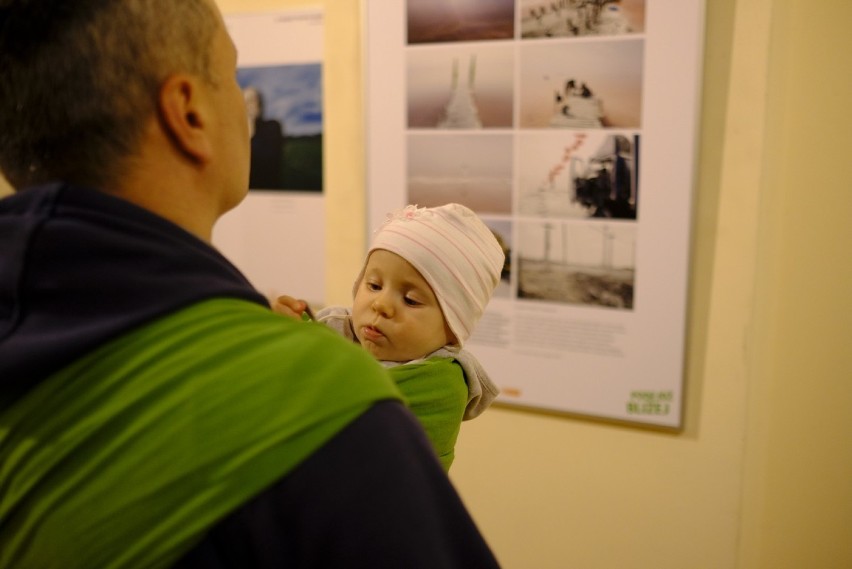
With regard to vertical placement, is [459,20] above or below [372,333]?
above

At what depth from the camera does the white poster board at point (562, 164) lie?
1.76 meters

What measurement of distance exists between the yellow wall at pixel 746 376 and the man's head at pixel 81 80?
1402 millimetres

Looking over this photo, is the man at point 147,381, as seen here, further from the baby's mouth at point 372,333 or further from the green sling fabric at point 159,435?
the baby's mouth at point 372,333

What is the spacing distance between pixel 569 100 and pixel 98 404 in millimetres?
1504

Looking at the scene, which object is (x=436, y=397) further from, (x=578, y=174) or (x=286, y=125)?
(x=286, y=125)

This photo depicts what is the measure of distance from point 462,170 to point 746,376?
865mm

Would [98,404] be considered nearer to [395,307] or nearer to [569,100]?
[395,307]

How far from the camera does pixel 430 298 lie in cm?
120

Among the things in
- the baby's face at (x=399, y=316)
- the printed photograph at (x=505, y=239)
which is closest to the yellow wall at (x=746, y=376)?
the printed photograph at (x=505, y=239)

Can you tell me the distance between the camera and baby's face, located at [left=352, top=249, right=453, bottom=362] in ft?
3.90

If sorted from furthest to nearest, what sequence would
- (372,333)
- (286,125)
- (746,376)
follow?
(286,125) < (746,376) < (372,333)

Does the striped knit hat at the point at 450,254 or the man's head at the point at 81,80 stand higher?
the man's head at the point at 81,80

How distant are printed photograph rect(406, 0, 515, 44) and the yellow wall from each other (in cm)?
19

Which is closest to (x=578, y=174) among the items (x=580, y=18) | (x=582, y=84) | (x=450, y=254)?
(x=582, y=84)
